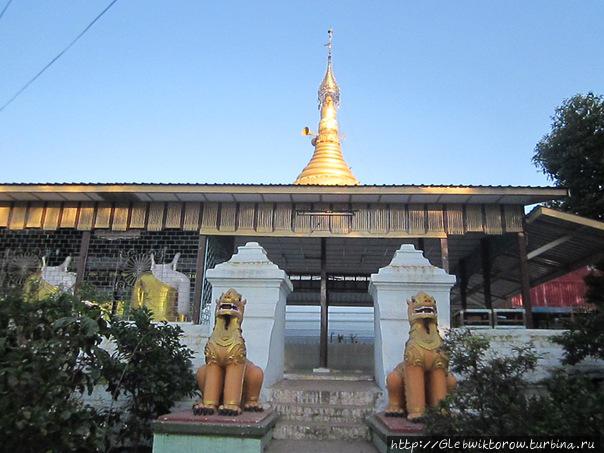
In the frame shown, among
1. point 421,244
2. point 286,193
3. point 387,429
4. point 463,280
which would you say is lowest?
point 387,429

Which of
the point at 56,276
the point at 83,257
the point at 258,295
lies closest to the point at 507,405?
the point at 258,295

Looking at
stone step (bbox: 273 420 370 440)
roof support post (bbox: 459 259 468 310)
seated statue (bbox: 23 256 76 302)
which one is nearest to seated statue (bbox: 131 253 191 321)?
seated statue (bbox: 23 256 76 302)

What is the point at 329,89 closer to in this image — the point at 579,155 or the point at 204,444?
the point at 579,155

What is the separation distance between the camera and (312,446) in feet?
18.5

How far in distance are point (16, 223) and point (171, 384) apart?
736 cm

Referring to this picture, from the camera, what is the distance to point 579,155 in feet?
51.8

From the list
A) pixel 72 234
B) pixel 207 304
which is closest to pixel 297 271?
pixel 207 304

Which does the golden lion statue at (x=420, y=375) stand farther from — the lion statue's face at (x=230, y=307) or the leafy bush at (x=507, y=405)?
the lion statue's face at (x=230, y=307)

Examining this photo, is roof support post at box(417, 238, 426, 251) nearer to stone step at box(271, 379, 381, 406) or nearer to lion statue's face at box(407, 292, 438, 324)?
stone step at box(271, 379, 381, 406)

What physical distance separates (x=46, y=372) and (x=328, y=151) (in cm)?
Result: 1403

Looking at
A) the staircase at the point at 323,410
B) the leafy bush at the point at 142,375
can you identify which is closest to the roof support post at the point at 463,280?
the staircase at the point at 323,410

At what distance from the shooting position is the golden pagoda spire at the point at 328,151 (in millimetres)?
16328

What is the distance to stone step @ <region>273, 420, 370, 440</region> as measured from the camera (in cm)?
600

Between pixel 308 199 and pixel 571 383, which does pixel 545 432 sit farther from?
pixel 308 199
